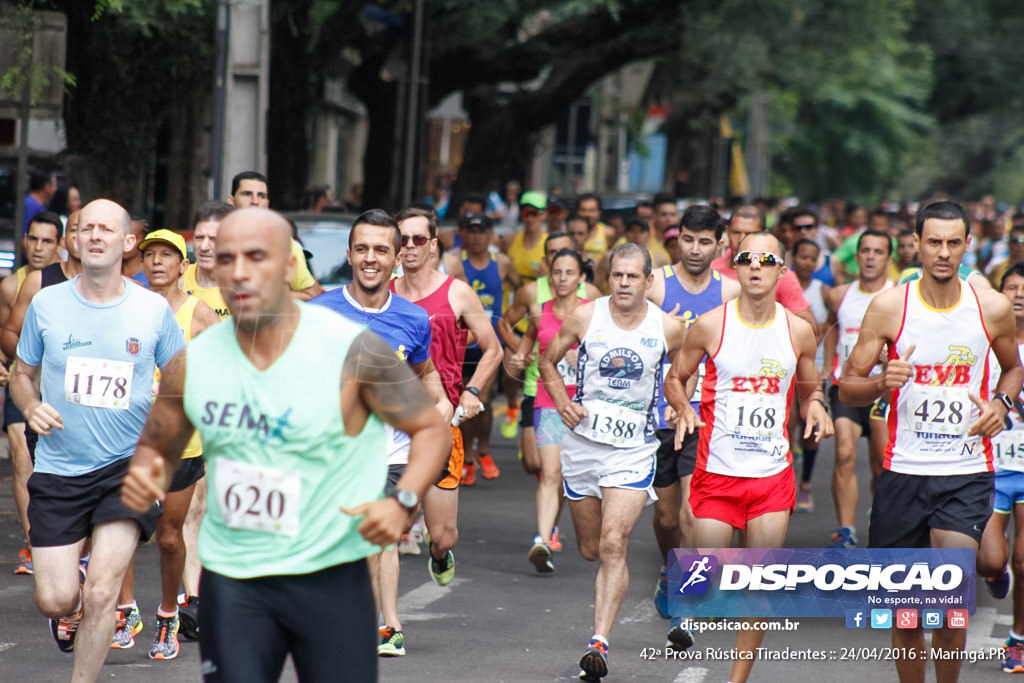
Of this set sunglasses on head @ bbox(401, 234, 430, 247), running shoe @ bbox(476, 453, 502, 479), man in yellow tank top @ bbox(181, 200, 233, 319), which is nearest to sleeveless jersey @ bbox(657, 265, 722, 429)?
sunglasses on head @ bbox(401, 234, 430, 247)

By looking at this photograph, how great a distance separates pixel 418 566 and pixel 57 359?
374 centimetres

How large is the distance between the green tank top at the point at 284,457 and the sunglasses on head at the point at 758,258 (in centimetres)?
306

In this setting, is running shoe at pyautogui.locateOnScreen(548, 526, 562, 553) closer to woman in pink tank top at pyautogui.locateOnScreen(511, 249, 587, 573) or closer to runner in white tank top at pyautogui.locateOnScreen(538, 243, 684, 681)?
woman in pink tank top at pyautogui.locateOnScreen(511, 249, 587, 573)

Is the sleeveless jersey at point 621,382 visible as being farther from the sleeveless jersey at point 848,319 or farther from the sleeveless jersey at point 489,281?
the sleeveless jersey at point 489,281

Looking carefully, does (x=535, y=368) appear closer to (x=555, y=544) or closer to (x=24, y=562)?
(x=555, y=544)

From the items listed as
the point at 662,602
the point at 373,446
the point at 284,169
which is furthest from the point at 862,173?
the point at 373,446

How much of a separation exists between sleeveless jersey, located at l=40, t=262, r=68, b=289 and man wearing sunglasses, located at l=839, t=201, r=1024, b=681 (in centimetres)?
399

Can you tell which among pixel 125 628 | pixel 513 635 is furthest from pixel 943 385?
pixel 125 628

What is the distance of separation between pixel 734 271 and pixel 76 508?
4.70 m

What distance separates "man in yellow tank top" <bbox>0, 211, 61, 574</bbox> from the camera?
822 centimetres

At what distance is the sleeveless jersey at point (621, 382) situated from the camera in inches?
291

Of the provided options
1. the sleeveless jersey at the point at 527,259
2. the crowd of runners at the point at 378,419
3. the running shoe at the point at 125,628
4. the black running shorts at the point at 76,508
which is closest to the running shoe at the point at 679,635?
the crowd of runners at the point at 378,419

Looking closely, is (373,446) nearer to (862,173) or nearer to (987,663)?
(987,663)

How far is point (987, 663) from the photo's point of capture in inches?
294
